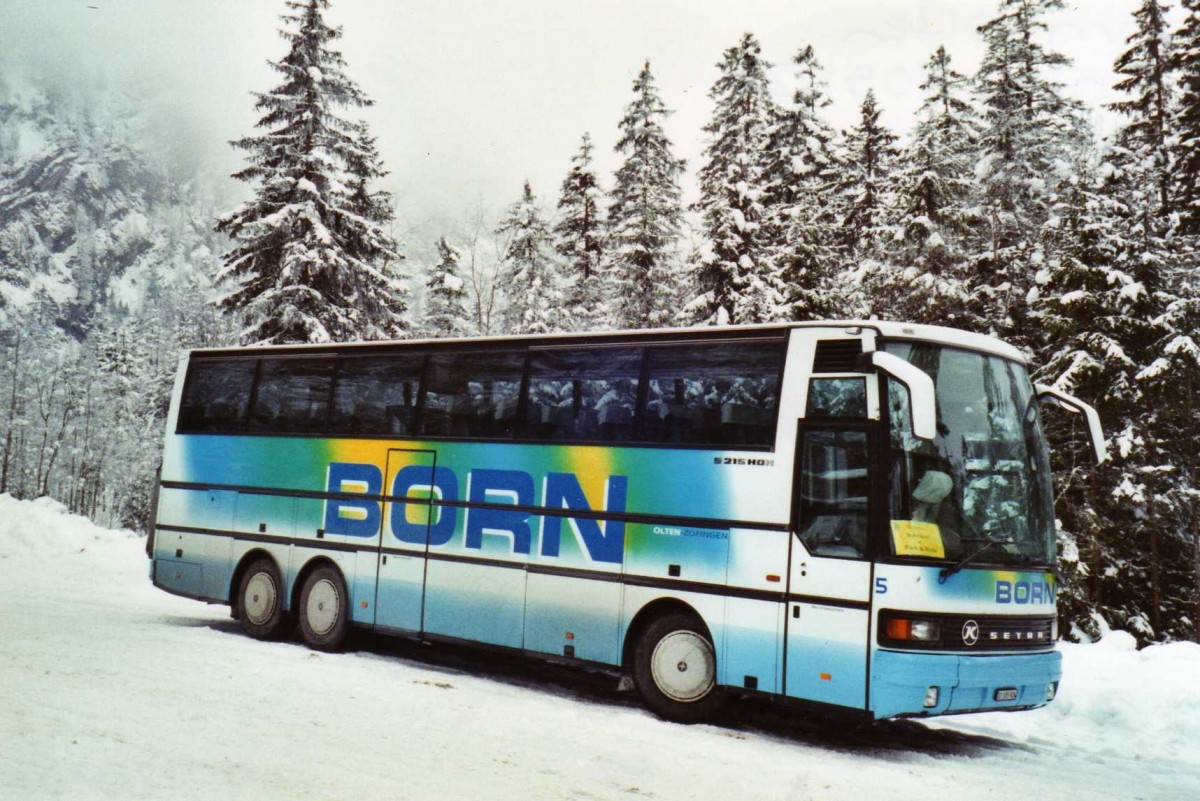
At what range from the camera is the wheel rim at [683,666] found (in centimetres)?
932

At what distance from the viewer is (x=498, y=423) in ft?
36.8

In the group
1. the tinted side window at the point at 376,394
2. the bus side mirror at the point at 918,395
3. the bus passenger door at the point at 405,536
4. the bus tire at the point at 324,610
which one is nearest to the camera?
the bus side mirror at the point at 918,395

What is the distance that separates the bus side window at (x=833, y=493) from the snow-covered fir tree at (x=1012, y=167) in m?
23.5

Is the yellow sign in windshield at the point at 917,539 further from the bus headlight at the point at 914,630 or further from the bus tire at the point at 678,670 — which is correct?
the bus tire at the point at 678,670

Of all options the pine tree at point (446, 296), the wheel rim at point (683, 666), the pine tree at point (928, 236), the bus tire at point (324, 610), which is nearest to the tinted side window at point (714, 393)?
the wheel rim at point (683, 666)

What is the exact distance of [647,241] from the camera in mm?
33688

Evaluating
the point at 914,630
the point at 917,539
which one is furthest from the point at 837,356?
the point at 914,630

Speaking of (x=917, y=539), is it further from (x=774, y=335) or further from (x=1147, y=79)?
(x=1147, y=79)

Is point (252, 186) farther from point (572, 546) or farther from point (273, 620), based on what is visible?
point (572, 546)

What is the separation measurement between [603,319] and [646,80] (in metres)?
8.66

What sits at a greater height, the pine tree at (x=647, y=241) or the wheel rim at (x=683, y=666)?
the pine tree at (x=647, y=241)

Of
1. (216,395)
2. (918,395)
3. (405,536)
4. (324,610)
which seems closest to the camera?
(918,395)

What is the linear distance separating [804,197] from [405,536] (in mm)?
20611

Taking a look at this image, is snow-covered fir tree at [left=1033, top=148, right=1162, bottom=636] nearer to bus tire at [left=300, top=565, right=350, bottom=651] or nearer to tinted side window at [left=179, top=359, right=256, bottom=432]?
bus tire at [left=300, top=565, right=350, bottom=651]
